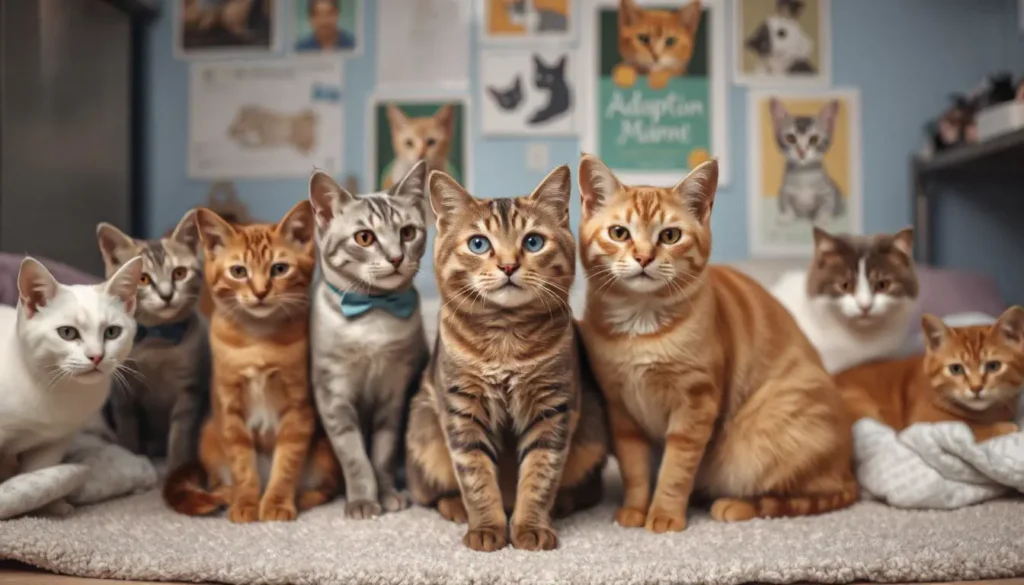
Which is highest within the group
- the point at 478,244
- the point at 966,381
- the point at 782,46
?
the point at 782,46

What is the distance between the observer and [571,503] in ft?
4.72

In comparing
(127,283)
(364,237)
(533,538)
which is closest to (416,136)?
(364,237)

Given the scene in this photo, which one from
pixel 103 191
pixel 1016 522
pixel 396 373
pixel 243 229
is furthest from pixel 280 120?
pixel 1016 522

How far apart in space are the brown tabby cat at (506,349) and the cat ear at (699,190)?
21 centimetres

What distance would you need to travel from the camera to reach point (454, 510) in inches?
55.9

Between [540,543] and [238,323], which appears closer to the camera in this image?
[540,543]

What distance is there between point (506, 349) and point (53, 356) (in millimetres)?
766

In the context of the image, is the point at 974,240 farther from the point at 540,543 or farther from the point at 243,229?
the point at 243,229

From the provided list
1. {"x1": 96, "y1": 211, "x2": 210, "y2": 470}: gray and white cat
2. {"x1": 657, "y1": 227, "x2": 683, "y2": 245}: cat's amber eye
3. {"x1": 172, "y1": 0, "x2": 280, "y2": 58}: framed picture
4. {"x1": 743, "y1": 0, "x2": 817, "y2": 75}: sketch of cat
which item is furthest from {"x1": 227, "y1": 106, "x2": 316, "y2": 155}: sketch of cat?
{"x1": 657, "y1": 227, "x2": 683, "y2": 245}: cat's amber eye

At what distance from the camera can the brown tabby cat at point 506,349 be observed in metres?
1.25

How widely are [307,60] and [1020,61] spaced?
243 cm

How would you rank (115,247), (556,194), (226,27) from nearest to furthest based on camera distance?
(556,194), (115,247), (226,27)

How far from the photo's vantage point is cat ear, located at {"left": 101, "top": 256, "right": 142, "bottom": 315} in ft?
4.44

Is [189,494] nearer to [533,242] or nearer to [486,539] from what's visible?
[486,539]
